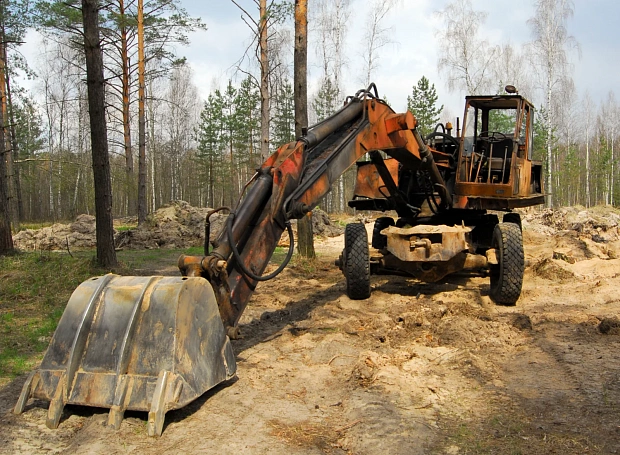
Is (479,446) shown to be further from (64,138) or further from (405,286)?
(64,138)

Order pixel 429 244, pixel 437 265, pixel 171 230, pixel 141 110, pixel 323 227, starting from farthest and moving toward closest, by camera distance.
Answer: pixel 141 110 → pixel 323 227 → pixel 171 230 → pixel 437 265 → pixel 429 244

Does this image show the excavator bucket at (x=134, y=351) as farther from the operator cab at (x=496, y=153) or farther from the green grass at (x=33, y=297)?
the operator cab at (x=496, y=153)

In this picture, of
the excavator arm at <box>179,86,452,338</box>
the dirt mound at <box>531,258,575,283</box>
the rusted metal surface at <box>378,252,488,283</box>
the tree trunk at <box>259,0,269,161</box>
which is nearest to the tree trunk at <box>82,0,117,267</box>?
the tree trunk at <box>259,0,269,161</box>

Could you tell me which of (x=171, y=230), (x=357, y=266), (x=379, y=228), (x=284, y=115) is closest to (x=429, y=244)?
(x=357, y=266)

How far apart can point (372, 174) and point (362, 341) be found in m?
3.94

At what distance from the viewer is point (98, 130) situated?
9828 mm

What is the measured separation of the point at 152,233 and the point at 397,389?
574 inches

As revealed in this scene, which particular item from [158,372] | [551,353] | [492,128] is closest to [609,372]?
[551,353]

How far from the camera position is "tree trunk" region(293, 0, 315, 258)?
11.3m

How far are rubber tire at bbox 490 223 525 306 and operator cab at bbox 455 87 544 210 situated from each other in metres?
0.85

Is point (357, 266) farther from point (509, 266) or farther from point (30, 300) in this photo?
point (30, 300)

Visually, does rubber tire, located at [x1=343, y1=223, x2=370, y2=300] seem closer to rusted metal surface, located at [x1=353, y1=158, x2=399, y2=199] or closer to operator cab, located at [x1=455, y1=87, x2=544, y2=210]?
rusted metal surface, located at [x1=353, y1=158, x2=399, y2=199]

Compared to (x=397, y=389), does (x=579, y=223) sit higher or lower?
higher

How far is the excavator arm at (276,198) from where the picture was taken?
166 inches
